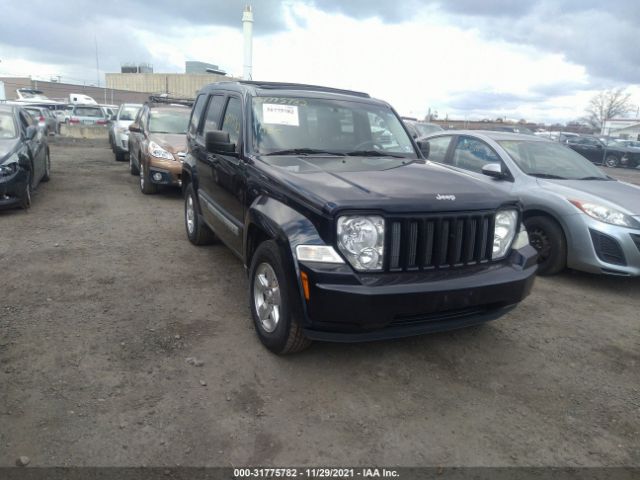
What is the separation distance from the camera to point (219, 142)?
13.4ft

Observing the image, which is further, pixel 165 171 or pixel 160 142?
pixel 160 142

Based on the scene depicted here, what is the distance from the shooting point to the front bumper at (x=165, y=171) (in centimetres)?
863

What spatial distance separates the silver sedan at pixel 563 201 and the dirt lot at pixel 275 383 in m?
0.43

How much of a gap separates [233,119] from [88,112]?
2211 cm

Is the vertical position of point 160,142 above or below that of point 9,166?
above

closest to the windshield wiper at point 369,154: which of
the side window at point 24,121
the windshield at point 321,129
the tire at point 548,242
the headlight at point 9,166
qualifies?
the windshield at point 321,129

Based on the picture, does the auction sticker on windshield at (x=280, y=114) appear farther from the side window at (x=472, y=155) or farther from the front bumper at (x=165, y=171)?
the front bumper at (x=165, y=171)

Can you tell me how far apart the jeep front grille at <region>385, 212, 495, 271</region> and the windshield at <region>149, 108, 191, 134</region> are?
7682 millimetres

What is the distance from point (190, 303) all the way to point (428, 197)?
242cm

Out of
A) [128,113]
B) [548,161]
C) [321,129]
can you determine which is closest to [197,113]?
[321,129]

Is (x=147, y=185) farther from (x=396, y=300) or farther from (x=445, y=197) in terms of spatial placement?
(x=396, y=300)

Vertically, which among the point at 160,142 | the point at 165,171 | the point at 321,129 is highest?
the point at 321,129

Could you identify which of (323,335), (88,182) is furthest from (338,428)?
(88,182)

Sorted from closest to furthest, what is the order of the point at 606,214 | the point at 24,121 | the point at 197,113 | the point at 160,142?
the point at 606,214 < the point at 197,113 < the point at 24,121 < the point at 160,142
